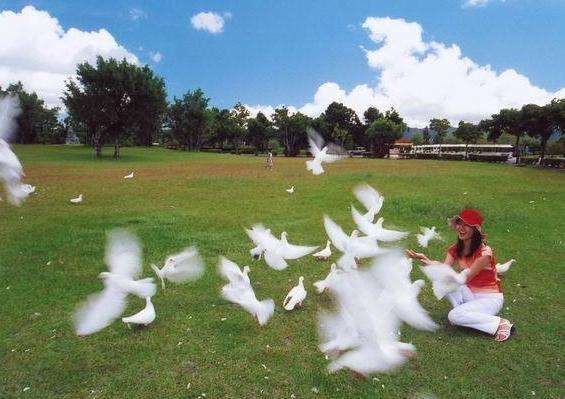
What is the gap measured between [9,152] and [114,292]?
3.75 meters

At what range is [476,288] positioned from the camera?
19.7 feet

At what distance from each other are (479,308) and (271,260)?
289 centimetres

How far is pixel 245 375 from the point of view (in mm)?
4770

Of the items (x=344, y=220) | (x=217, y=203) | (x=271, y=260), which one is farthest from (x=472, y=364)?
(x=217, y=203)

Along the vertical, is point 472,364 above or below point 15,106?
below

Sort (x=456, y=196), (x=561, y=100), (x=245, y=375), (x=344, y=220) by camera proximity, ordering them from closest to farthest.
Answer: (x=245, y=375) → (x=344, y=220) → (x=456, y=196) → (x=561, y=100)

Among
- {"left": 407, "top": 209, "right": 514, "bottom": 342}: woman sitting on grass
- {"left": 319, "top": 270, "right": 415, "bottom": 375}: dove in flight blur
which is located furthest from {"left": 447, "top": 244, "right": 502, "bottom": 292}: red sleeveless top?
{"left": 319, "top": 270, "right": 415, "bottom": 375}: dove in flight blur

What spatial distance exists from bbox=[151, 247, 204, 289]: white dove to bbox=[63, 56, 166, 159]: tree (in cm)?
3823

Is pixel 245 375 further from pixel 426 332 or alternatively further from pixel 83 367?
pixel 426 332

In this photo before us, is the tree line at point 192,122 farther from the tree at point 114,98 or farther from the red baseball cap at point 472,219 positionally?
the red baseball cap at point 472,219

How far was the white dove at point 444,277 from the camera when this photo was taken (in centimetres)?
567

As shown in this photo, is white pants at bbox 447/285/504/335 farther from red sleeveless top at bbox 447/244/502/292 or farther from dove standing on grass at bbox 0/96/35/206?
dove standing on grass at bbox 0/96/35/206

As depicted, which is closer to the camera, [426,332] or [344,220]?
[426,332]

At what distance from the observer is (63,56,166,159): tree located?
143 feet
